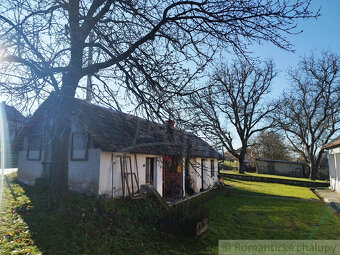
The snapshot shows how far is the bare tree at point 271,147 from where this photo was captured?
145ft

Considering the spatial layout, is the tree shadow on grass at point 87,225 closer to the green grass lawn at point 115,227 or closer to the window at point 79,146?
the green grass lawn at point 115,227

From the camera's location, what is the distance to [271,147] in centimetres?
4634

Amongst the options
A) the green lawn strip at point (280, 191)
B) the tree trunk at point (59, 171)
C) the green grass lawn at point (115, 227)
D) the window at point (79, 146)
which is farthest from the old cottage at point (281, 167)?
the tree trunk at point (59, 171)

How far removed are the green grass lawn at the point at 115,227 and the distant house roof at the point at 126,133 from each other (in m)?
2.42

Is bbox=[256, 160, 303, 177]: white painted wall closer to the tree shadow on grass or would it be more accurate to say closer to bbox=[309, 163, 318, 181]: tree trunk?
bbox=[309, 163, 318, 181]: tree trunk

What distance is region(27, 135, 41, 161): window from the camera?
42.2ft

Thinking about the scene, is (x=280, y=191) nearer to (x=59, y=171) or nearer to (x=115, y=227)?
(x=115, y=227)

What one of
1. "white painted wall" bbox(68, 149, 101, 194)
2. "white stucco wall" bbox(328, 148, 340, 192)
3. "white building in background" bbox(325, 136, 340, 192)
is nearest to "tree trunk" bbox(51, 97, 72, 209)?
"white painted wall" bbox(68, 149, 101, 194)

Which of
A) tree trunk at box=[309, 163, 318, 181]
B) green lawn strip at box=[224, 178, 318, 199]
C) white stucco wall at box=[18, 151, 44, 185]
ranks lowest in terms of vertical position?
green lawn strip at box=[224, 178, 318, 199]

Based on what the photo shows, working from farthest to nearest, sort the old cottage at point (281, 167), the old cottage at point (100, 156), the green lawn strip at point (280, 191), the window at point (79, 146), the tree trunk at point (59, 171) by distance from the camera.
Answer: the old cottage at point (281, 167)
the green lawn strip at point (280, 191)
the window at point (79, 146)
the old cottage at point (100, 156)
the tree trunk at point (59, 171)

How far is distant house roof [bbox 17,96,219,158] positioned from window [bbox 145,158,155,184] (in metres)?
1.21

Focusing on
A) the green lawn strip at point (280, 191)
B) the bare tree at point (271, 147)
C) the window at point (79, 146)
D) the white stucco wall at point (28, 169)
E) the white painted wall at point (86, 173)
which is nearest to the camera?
the white painted wall at point (86, 173)

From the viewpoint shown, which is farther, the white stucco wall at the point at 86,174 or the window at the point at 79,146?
Result: the window at the point at 79,146

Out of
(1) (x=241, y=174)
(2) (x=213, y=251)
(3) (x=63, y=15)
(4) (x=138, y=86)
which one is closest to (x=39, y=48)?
(3) (x=63, y=15)
